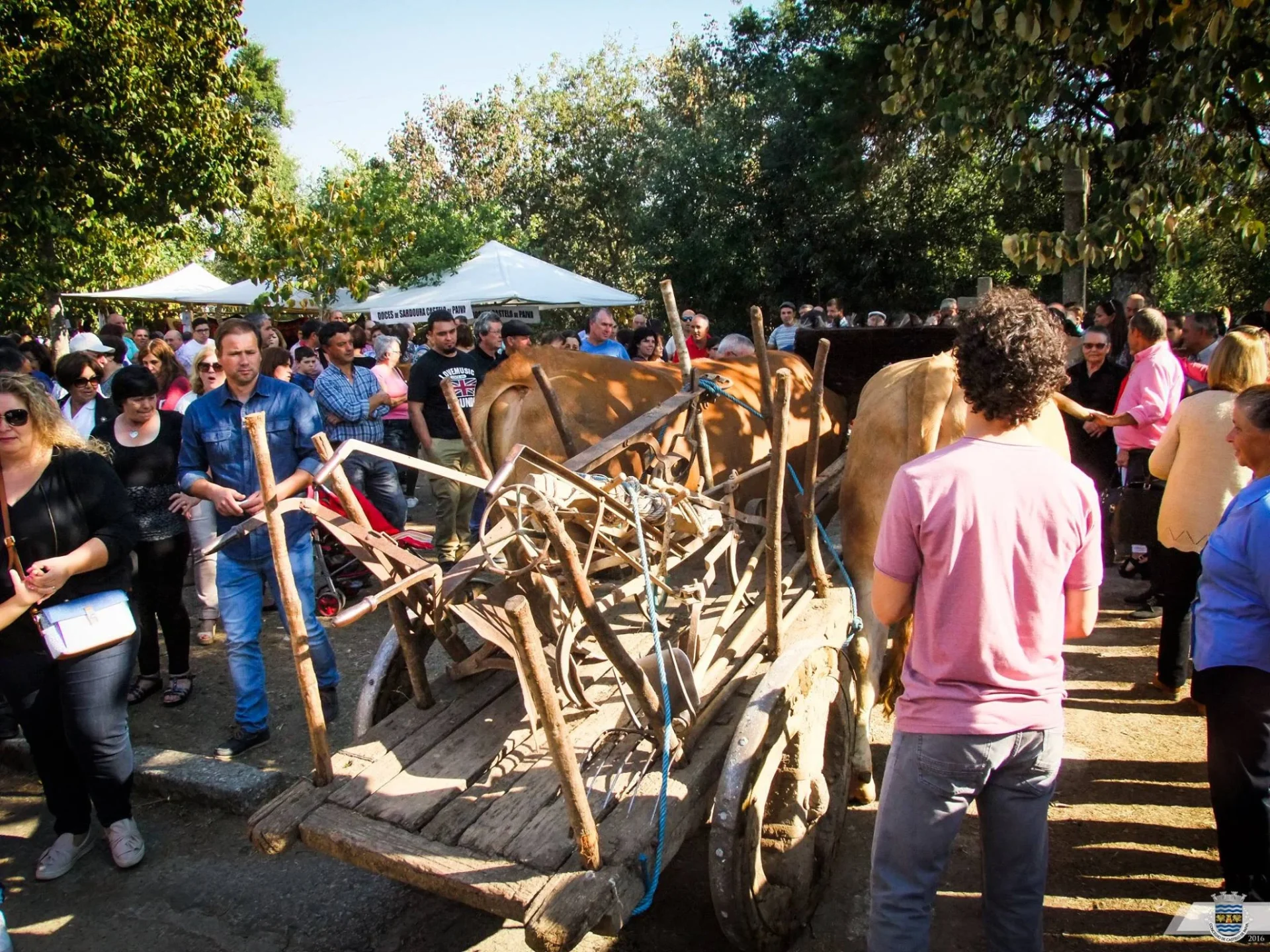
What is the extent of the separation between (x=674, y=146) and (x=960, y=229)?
7.83 metres

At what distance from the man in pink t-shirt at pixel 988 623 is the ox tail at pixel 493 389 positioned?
2975 mm

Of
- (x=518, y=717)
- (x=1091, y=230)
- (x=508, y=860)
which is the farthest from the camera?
(x=1091, y=230)

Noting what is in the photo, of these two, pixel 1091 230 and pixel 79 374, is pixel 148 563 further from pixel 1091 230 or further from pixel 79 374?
pixel 1091 230

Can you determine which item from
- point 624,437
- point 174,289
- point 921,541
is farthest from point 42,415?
point 174,289

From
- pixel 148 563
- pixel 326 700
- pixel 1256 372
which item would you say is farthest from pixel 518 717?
pixel 1256 372

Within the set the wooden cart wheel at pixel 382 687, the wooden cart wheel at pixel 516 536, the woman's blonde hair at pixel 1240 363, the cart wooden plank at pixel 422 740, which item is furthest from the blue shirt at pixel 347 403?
the woman's blonde hair at pixel 1240 363

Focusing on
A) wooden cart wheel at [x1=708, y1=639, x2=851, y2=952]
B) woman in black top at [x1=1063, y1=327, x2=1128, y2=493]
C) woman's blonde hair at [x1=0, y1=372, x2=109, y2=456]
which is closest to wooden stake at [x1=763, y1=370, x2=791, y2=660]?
wooden cart wheel at [x1=708, y1=639, x2=851, y2=952]

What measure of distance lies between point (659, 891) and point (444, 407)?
4283 millimetres

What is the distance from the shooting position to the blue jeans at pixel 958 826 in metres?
2.16

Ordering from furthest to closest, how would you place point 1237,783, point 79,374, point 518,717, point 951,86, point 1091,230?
point 79,374, point 951,86, point 1091,230, point 518,717, point 1237,783

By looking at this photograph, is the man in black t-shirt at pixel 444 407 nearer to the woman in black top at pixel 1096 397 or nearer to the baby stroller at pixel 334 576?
the baby stroller at pixel 334 576

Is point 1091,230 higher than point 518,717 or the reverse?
higher

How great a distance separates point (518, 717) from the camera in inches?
124

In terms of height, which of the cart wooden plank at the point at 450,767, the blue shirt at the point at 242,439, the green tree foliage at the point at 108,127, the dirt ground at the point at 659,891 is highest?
the green tree foliage at the point at 108,127
